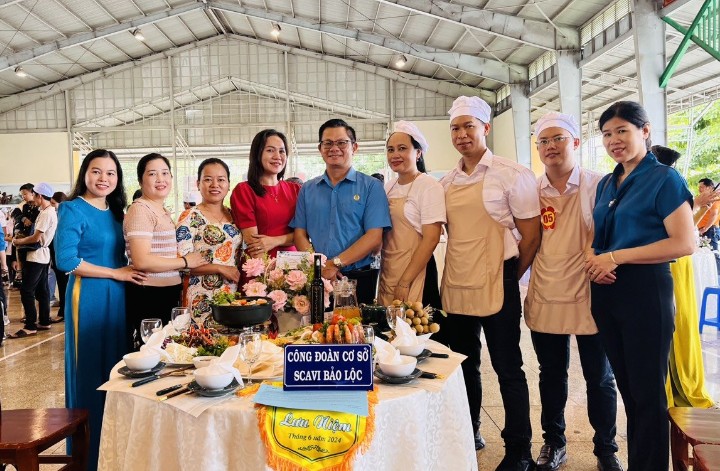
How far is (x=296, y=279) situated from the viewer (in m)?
2.07

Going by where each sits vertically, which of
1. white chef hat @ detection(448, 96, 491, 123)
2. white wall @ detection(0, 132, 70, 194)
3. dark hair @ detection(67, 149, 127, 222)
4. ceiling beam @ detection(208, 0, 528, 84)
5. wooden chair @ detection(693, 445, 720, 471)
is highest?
ceiling beam @ detection(208, 0, 528, 84)

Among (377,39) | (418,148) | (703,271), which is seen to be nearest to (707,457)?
(418,148)

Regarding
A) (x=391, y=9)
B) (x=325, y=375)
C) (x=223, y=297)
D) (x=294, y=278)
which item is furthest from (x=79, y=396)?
(x=391, y=9)

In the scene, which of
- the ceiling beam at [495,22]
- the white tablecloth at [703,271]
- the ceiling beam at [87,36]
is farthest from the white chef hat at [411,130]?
the ceiling beam at [87,36]

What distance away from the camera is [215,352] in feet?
5.80

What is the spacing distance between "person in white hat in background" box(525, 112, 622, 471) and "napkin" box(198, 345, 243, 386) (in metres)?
1.49

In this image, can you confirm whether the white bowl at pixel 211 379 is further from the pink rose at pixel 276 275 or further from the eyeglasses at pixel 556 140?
the eyeglasses at pixel 556 140

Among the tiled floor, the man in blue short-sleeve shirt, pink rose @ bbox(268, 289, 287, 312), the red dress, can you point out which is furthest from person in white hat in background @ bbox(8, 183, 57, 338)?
pink rose @ bbox(268, 289, 287, 312)

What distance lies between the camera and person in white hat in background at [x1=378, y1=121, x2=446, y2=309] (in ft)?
8.12

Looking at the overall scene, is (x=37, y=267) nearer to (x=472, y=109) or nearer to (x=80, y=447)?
(x=80, y=447)

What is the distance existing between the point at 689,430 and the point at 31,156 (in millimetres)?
16170

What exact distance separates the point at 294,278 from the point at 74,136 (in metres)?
14.8

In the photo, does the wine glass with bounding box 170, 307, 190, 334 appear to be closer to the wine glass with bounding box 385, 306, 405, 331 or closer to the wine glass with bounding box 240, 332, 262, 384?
the wine glass with bounding box 240, 332, 262, 384

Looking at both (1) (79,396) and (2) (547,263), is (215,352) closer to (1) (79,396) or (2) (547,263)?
(1) (79,396)
